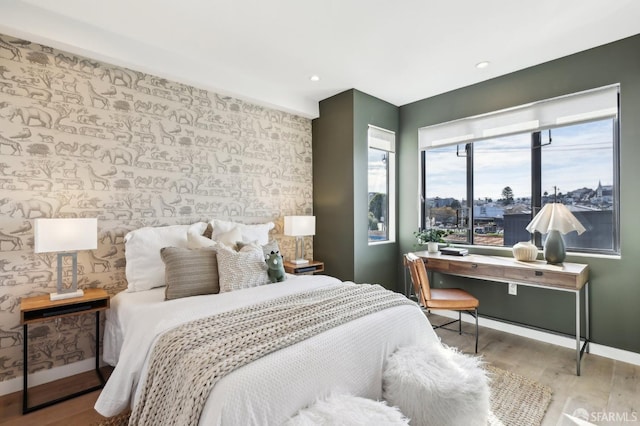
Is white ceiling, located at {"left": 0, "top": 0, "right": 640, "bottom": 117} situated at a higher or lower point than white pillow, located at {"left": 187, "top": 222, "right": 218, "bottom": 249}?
higher

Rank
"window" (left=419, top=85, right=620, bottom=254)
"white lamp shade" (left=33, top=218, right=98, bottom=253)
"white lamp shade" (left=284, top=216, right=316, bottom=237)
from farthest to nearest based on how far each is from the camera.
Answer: "white lamp shade" (left=284, top=216, right=316, bottom=237)
"window" (left=419, top=85, right=620, bottom=254)
"white lamp shade" (left=33, top=218, right=98, bottom=253)

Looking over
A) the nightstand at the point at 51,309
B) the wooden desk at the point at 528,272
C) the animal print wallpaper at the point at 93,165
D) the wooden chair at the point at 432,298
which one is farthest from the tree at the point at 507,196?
the nightstand at the point at 51,309

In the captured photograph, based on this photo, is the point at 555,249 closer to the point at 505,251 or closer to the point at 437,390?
the point at 505,251

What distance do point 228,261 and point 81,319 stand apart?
130 centimetres

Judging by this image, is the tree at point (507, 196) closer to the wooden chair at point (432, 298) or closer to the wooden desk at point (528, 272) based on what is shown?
the wooden desk at point (528, 272)

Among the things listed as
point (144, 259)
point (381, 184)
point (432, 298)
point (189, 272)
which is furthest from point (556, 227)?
point (144, 259)

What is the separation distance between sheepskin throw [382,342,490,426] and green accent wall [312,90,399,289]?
198 centimetres

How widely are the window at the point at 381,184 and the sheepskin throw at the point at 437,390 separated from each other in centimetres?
231

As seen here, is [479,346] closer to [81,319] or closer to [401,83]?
[401,83]

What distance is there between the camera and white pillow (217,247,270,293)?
2.40 meters

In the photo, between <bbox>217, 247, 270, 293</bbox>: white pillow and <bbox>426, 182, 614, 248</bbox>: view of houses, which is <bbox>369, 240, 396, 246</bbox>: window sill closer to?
<bbox>426, 182, 614, 248</bbox>: view of houses

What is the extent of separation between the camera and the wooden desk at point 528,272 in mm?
2545

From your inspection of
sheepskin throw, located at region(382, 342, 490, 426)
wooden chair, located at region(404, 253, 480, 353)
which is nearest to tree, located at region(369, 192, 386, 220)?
wooden chair, located at region(404, 253, 480, 353)

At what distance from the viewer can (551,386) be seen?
2299 mm
